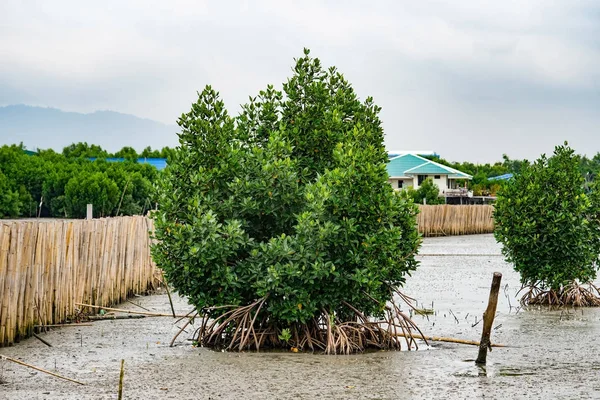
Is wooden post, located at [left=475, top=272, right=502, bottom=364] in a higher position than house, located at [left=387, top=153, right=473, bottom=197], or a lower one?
lower

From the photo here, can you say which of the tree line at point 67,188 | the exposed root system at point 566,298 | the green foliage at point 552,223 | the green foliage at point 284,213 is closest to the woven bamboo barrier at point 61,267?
the green foliage at point 284,213

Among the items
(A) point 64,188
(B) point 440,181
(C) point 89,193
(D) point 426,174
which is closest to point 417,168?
(D) point 426,174

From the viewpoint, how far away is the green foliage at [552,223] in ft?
49.6

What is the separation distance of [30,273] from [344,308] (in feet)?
11.9

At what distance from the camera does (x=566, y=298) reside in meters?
15.5

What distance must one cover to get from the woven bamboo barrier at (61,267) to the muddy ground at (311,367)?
352 millimetres

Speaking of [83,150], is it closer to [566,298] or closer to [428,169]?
[428,169]

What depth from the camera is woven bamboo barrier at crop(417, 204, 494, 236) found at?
142ft

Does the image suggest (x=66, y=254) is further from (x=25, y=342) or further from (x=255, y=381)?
(x=255, y=381)

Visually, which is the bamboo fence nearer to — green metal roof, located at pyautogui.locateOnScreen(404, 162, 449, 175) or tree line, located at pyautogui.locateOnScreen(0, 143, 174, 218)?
tree line, located at pyautogui.locateOnScreen(0, 143, 174, 218)

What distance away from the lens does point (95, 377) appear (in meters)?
8.90

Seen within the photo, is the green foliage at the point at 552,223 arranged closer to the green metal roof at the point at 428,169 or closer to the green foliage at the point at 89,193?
the green foliage at the point at 89,193

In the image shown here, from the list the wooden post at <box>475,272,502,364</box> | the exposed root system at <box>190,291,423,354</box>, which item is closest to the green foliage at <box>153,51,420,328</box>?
the exposed root system at <box>190,291,423,354</box>

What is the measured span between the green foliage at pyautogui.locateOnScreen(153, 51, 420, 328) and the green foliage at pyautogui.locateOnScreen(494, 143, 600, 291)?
4.69 m
